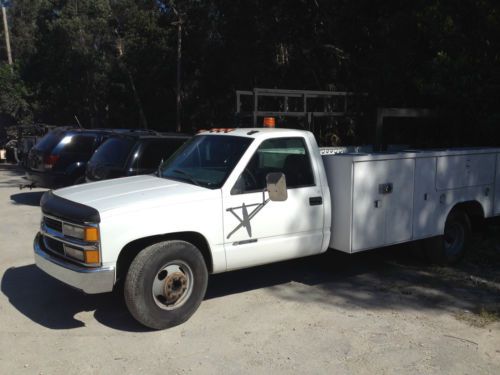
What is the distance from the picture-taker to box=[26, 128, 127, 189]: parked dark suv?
438 inches

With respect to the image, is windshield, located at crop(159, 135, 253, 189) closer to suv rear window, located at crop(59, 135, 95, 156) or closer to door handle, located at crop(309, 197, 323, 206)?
door handle, located at crop(309, 197, 323, 206)

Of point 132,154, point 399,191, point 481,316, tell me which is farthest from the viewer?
point 132,154

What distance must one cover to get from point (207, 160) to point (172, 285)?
1453mm

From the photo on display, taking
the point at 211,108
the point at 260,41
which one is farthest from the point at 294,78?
the point at 211,108

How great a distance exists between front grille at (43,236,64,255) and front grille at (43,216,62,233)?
122 millimetres

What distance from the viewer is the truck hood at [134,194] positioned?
4.71 m

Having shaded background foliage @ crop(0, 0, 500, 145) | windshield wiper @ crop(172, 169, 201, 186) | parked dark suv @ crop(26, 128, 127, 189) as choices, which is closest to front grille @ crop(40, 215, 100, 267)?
windshield wiper @ crop(172, 169, 201, 186)

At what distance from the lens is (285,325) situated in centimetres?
504

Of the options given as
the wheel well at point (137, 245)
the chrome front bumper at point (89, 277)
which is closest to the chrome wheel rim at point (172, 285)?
the wheel well at point (137, 245)

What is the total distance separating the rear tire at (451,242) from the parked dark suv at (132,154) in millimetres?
4472

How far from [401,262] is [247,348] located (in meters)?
3.40

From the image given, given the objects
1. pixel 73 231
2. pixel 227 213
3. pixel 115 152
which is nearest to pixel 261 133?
pixel 227 213

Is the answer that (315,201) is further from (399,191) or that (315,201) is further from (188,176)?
(188,176)

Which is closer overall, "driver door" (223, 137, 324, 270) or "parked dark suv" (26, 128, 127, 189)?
"driver door" (223, 137, 324, 270)
